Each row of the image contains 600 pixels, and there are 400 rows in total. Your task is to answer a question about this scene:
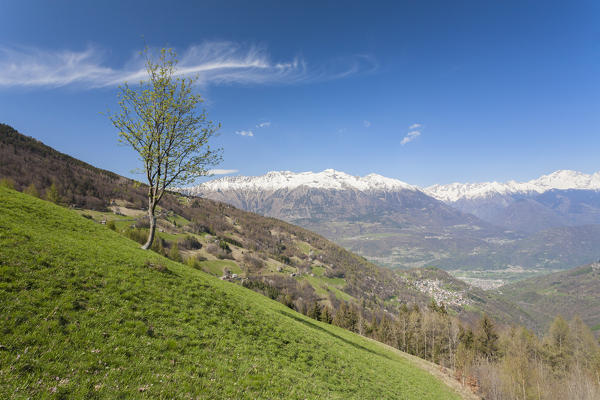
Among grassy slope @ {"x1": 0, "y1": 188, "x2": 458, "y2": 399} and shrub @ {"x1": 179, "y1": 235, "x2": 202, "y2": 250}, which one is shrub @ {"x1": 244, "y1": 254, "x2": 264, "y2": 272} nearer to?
shrub @ {"x1": 179, "y1": 235, "x2": 202, "y2": 250}

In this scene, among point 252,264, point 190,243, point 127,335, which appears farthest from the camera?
point 252,264

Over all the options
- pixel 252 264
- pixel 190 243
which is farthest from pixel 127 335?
pixel 252 264

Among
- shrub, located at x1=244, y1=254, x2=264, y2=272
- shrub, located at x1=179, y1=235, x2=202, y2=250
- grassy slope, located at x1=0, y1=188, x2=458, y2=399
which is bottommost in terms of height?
shrub, located at x1=244, y1=254, x2=264, y2=272

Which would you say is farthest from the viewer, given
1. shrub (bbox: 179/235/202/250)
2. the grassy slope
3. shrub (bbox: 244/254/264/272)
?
shrub (bbox: 244/254/264/272)

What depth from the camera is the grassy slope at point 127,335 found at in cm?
922

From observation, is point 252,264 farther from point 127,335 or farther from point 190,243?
point 127,335

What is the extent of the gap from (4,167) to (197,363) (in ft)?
597

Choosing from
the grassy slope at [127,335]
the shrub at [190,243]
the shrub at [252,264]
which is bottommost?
the shrub at [252,264]

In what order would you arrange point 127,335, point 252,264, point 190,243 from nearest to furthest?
1. point 127,335
2. point 190,243
3. point 252,264

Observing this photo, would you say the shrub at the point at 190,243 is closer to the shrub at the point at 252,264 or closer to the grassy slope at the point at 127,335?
the shrub at the point at 252,264

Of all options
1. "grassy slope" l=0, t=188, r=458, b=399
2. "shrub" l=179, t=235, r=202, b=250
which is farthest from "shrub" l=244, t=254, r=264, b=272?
"grassy slope" l=0, t=188, r=458, b=399

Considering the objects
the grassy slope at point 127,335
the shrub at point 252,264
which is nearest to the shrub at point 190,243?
the shrub at point 252,264

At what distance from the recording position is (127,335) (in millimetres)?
12227

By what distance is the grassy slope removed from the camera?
30.2 feet
